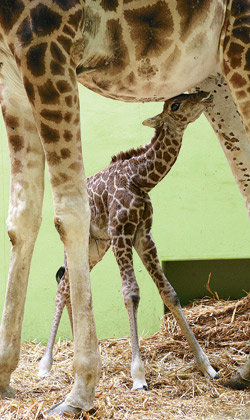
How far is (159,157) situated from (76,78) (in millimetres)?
1490

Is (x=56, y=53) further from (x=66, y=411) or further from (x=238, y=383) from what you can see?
(x=238, y=383)

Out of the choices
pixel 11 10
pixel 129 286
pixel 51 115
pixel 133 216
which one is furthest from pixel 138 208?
pixel 11 10

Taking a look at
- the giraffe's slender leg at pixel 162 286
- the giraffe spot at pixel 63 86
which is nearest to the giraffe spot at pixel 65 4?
the giraffe spot at pixel 63 86

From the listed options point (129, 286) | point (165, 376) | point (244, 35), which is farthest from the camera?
point (129, 286)

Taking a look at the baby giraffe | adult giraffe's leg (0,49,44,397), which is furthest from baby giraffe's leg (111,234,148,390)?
adult giraffe's leg (0,49,44,397)

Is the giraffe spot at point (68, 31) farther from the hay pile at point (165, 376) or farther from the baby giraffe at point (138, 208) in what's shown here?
the hay pile at point (165, 376)

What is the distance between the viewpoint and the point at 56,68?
6.29ft

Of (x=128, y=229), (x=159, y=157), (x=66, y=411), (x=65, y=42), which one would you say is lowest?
(x=66, y=411)

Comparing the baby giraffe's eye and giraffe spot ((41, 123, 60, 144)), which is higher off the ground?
the baby giraffe's eye

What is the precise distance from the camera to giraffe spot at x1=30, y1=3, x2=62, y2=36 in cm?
190

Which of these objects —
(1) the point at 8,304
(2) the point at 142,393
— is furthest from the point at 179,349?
(1) the point at 8,304

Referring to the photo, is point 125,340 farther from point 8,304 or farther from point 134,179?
point 8,304

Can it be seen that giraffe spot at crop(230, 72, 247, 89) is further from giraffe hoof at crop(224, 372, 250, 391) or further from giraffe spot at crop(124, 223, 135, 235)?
giraffe hoof at crop(224, 372, 250, 391)

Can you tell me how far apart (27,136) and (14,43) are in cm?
53
